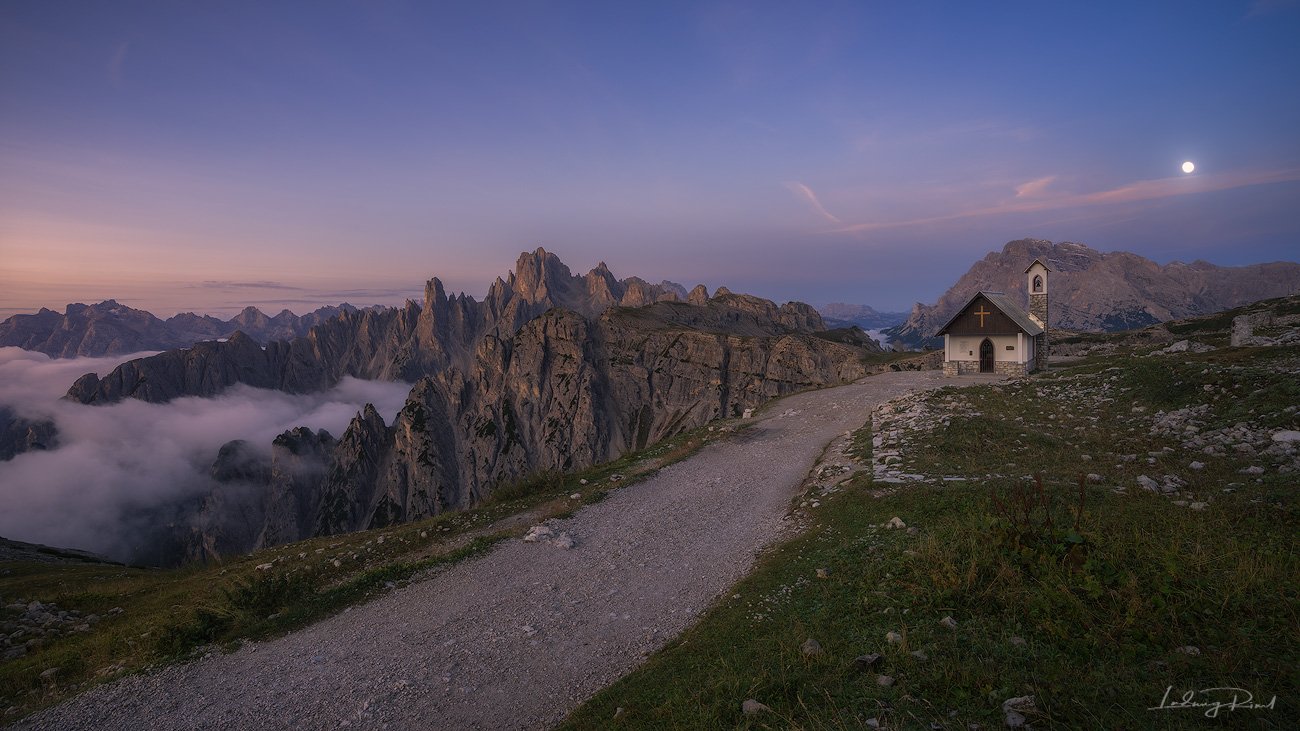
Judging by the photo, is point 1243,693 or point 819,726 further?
point 819,726

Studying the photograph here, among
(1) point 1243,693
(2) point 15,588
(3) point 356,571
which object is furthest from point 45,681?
(1) point 1243,693

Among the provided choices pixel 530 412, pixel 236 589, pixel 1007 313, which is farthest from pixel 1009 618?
pixel 530 412

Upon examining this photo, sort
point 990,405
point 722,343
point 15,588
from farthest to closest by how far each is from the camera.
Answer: point 722,343, point 990,405, point 15,588

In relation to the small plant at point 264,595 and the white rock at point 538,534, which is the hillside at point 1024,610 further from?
the small plant at point 264,595

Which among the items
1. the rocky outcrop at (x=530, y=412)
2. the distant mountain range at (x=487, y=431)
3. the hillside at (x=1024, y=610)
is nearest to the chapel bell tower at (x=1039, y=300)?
the hillside at (x=1024, y=610)

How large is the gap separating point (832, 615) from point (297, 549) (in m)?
18.7

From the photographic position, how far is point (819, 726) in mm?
5227

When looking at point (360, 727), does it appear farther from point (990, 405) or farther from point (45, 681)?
point (990, 405)

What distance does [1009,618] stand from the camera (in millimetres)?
6809

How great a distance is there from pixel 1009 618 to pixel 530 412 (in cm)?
18239

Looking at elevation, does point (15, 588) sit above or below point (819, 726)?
below

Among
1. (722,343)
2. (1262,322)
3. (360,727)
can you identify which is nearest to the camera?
(360,727)

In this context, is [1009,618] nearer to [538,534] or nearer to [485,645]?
[485,645]

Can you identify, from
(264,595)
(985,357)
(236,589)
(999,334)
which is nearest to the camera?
(264,595)
